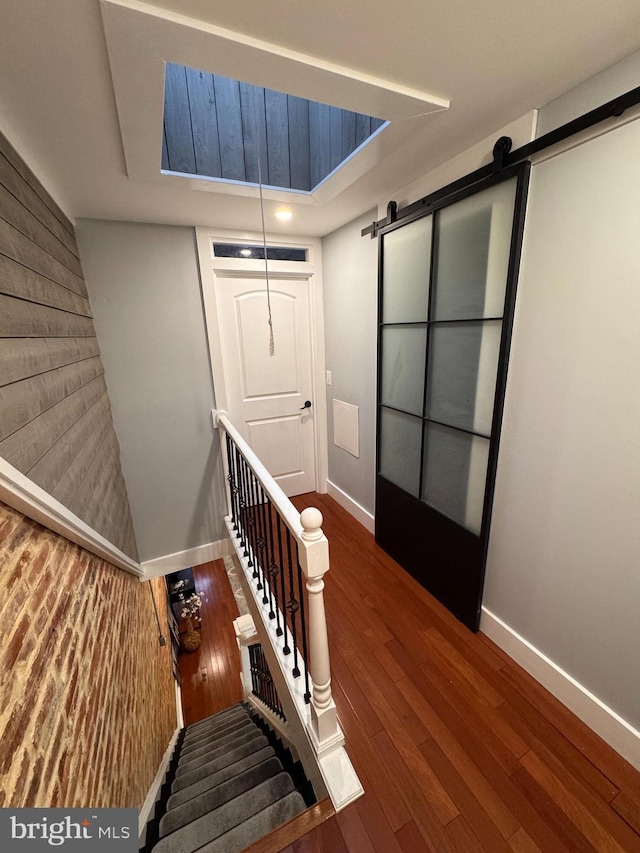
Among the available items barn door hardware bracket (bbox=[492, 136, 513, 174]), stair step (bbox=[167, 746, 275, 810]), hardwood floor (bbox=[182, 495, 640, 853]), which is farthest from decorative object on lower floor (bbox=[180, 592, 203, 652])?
barn door hardware bracket (bbox=[492, 136, 513, 174])

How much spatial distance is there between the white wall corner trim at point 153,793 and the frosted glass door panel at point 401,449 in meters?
1.83

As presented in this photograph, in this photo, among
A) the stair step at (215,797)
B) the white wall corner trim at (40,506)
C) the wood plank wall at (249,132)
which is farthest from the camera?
the wood plank wall at (249,132)

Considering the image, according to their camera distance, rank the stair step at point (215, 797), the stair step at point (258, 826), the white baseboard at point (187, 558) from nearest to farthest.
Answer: the stair step at point (258, 826) → the stair step at point (215, 797) → the white baseboard at point (187, 558)

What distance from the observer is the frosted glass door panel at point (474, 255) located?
143 cm

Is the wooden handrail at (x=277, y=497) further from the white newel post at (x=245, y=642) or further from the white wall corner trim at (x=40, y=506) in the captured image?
the white newel post at (x=245, y=642)

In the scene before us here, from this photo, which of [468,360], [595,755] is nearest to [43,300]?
[468,360]

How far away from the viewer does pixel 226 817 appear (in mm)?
1204

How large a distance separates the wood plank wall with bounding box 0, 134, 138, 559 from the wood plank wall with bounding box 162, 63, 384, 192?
70 centimetres

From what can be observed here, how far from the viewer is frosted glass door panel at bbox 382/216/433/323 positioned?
183 centimetres

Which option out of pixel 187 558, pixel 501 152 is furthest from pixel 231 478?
pixel 501 152

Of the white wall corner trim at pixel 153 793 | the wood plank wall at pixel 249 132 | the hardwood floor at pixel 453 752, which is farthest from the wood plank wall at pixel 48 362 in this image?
the hardwood floor at pixel 453 752

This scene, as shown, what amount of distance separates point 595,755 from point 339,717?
100cm

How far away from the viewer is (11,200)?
1.14 m

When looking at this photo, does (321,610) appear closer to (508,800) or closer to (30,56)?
(508,800)
